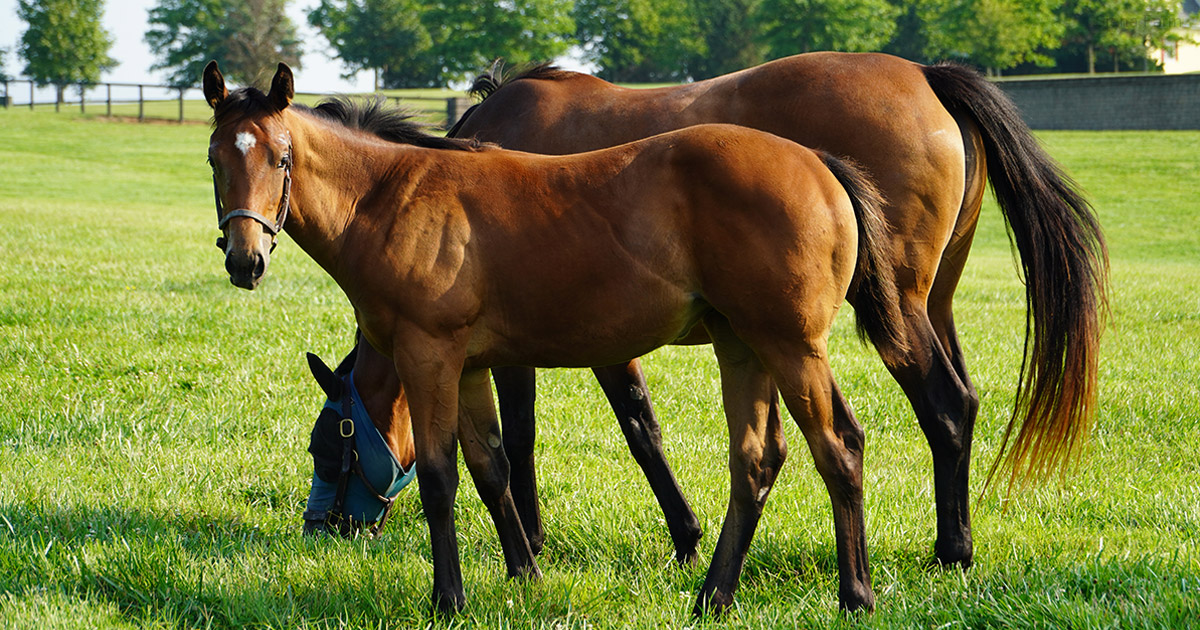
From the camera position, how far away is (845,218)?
9.32ft

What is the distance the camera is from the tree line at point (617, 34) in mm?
51094

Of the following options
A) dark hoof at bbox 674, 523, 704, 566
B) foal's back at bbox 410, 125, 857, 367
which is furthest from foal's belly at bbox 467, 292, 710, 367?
dark hoof at bbox 674, 523, 704, 566

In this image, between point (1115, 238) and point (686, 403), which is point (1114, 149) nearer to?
point (1115, 238)

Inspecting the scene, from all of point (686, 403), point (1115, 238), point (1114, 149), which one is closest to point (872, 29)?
point (1114, 149)

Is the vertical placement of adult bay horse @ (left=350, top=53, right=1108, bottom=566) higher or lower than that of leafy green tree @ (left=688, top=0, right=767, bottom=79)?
lower

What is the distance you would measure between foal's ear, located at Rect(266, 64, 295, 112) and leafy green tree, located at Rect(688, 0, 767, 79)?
227 ft

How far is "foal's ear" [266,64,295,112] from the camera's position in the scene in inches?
108

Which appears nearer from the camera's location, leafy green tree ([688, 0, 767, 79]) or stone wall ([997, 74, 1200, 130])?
stone wall ([997, 74, 1200, 130])

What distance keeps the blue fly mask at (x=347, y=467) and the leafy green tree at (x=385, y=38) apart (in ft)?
239

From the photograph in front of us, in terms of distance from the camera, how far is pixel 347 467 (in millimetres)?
3701

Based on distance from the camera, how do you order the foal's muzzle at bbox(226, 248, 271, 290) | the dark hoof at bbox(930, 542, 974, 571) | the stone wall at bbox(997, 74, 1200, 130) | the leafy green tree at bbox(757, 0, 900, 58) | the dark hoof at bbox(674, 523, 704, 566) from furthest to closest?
the leafy green tree at bbox(757, 0, 900, 58), the stone wall at bbox(997, 74, 1200, 130), the dark hoof at bbox(674, 523, 704, 566), the dark hoof at bbox(930, 542, 974, 571), the foal's muzzle at bbox(226, 248, 271, 290)

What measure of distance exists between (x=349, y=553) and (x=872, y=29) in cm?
6443

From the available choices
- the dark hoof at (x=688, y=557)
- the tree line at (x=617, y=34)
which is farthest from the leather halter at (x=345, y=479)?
the tree line at (x=617, y=34)

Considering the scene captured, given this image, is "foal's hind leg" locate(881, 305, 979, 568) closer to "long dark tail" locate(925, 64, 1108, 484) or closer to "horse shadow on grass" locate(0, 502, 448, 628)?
"long dark tail" locate(925, 64, 1108, 484)
